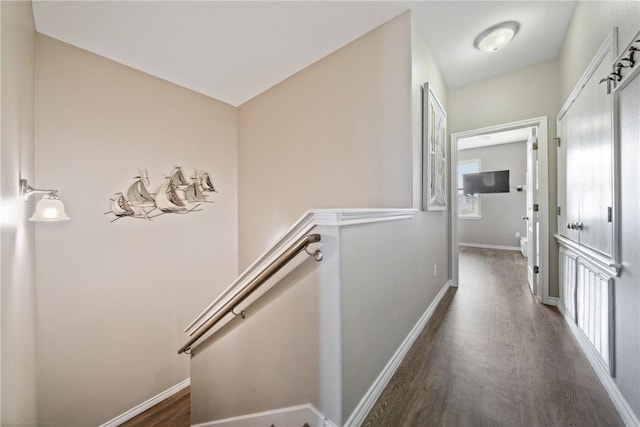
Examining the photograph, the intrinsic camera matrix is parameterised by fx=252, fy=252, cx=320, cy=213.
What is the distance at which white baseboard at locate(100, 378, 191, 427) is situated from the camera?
8.28 feet

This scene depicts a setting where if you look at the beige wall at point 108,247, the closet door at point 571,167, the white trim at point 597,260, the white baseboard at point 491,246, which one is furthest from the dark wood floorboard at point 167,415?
the white baseboard at point 491,246

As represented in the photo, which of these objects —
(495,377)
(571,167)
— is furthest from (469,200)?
(495,377)

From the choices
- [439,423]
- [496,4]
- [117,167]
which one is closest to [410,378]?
[439,423]

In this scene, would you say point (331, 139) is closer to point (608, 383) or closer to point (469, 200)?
point (608, 383)

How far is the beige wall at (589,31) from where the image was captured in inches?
52.3

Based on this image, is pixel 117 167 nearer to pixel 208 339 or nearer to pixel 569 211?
pixel 208 339

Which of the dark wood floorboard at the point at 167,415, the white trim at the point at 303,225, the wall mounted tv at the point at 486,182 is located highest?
the wall mounted tv at the point at 486,182

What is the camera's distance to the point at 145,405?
273 centimetres

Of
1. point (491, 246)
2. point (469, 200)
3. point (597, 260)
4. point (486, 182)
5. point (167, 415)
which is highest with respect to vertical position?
point (486, 182)

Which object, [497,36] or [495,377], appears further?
Result: [497,36]

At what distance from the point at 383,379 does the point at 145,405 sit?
109 inches

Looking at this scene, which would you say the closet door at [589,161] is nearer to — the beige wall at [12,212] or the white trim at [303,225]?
the white trim at [303,225]

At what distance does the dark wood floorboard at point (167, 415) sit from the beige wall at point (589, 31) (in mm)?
4332

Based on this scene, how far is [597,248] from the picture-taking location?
169cm
